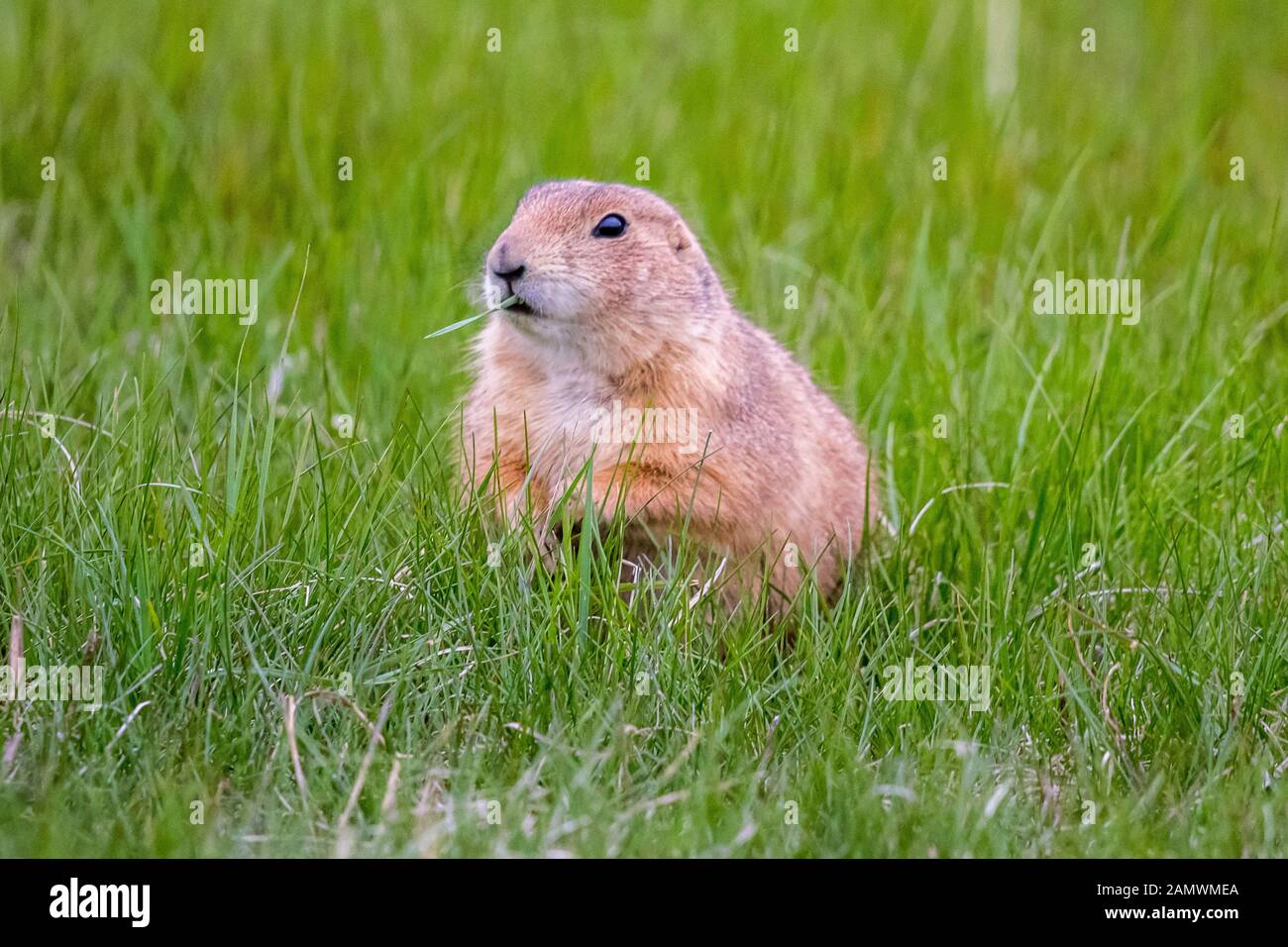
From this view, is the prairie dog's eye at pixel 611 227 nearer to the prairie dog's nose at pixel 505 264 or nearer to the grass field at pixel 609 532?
the prairie dog's nose at pixel 505 264

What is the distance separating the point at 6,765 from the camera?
4.09m

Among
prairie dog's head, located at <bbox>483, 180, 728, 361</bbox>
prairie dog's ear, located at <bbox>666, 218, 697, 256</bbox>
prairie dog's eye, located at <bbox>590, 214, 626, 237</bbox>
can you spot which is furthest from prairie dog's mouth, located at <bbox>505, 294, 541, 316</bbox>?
prairie dog's ear, located at <bbox>666, 218, 697, 256</bbox>

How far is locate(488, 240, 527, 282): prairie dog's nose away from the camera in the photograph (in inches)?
203

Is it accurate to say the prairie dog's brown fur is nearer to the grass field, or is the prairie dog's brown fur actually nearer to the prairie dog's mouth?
the prairie dog's mouth

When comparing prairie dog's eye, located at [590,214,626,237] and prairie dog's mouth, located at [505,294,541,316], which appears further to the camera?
prairie dog's eye, located at [590,214,626,237]

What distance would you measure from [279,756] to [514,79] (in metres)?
5.35

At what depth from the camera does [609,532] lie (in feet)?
16.8

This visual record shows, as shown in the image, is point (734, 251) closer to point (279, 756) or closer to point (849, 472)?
point (849, 472)

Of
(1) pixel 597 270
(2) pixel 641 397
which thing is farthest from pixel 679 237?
(2) pixel 641 397

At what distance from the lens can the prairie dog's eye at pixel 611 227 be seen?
5512 mm

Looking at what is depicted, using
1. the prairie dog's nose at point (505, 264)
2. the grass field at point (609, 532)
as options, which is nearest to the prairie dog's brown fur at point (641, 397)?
the prairie dog's nose at point (505, 264)

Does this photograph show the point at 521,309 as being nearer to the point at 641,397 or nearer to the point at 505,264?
the point at 505,264

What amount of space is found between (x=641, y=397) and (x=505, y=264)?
641 millimetres
